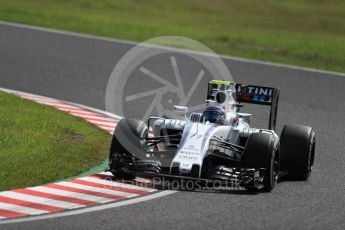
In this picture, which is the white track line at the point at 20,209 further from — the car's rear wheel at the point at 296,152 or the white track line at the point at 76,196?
the car's rear wheel at the point at 296,152

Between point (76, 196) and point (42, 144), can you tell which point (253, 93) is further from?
point (76, 196)

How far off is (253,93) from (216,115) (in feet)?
4.12

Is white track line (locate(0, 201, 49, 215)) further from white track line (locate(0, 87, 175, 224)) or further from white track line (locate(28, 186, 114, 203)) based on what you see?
white track line (locate(28, 186, 114, 203))

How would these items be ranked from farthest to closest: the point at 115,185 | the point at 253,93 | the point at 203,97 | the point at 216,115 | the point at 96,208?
the point at 203,97
the point at 253,93
the point at 216,115
the point at 115,185
the point at 96,208

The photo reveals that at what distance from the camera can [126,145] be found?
12.6 metres

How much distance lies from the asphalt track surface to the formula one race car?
25 cm

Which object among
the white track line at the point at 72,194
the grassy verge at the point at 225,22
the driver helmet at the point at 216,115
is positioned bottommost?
the white track line at the point at 72,194

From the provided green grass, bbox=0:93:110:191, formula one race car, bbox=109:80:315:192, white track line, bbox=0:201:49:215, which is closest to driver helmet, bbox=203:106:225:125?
formula one race car, bbox=109:80:315:192

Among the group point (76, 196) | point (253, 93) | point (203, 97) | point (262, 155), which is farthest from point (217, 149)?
point (203, 97)

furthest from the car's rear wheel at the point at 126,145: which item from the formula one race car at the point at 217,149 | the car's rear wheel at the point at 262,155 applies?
the car's rear wheel at the point at 262,155

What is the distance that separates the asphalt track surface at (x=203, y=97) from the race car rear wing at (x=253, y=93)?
109cm

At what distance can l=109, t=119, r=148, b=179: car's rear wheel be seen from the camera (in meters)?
12.2

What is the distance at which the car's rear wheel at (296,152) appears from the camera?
13.0m

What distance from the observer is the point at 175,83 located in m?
20.8
